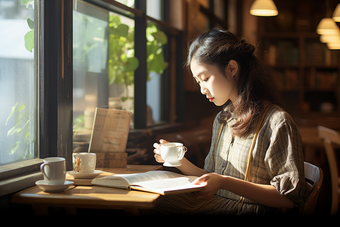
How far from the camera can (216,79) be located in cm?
147

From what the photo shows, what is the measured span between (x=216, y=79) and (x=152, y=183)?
539 mm

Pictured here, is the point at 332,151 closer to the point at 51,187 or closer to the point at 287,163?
the point at 287,163

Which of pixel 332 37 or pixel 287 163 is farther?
pixel 332 37

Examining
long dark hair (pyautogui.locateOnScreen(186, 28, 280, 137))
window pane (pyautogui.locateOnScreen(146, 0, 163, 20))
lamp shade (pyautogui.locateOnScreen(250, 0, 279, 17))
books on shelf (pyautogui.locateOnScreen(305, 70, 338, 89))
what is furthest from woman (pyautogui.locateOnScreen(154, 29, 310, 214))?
books on shelf (pyautogui.locateOnScreen(305, 70, 338, 89))

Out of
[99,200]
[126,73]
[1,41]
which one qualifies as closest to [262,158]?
[99,200]

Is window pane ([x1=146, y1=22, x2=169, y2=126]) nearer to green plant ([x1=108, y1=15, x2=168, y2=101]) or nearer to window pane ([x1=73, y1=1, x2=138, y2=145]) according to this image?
green plant ([x1=108, y1=15, x2=168, y2=101])

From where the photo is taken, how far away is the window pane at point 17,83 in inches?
53.3

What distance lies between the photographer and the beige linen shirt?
1.24 m

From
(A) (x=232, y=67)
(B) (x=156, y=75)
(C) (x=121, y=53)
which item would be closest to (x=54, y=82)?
(A) (x=232, y=67)

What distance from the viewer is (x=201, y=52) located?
1.51 m

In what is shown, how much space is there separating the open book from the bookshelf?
15.2 feet

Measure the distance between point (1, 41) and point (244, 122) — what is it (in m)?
1.05

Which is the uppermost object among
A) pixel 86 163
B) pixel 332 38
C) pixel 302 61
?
pixel 332 38

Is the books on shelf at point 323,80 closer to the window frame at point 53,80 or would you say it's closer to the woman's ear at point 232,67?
the woman's ear at point 232,67
